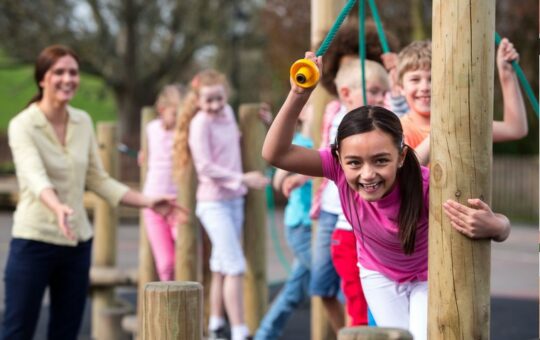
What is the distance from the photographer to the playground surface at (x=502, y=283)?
7973 mm

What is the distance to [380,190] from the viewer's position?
3.43 m

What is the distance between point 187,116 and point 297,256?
45.9 inches

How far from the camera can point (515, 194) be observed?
20.8m

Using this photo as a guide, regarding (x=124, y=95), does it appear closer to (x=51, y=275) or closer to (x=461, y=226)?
(x=51, y=275)

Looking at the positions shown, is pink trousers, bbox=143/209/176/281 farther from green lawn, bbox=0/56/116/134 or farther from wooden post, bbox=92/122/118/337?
green lawn, bbox=0/56/116/134

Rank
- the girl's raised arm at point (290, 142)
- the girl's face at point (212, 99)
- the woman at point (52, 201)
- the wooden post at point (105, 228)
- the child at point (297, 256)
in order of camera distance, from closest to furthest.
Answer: the girl's raised arm at point (290, 142)
the woman at point (52, 201)
the child at point (297, 256)
the girl's face at point (212, 99)
the wooden post at point (105, 228)

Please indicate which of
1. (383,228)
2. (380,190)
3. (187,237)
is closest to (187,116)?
(187,237)

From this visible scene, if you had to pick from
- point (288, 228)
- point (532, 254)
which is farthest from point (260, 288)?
point (532, 254)

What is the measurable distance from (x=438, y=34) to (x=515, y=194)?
18.2m

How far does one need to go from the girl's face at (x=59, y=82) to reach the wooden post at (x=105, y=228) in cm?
225

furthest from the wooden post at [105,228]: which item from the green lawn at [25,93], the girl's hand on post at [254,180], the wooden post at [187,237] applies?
the green lawn at [25,93]

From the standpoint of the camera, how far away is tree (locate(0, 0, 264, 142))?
88.0 ft

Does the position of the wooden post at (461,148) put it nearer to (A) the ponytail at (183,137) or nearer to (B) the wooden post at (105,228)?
(A) the ponytail at (183,137)

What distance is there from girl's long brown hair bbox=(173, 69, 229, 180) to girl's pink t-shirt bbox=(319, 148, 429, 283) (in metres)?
2.97
